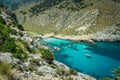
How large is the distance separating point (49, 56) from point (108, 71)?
56.9m

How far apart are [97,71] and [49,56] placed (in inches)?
2138

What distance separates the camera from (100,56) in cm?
13912

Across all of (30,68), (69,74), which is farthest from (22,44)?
(30,68)

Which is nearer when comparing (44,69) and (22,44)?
(44,69)

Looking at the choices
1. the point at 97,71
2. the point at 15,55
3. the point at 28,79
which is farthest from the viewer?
the point at 97,71

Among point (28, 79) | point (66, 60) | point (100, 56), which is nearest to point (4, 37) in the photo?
point (28, 79)

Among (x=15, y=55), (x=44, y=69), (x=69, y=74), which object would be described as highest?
(x=15, y=55)

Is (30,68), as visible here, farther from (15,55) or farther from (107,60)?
(107,60)

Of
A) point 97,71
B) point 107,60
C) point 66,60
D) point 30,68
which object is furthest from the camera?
point 107,60

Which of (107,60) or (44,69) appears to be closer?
(44,69)

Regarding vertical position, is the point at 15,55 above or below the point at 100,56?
above

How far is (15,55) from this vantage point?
36531 millimetres

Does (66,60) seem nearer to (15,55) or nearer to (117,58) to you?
(117,58)

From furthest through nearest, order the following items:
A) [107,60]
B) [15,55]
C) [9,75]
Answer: [107,60]
[15,55]
[9,75]
